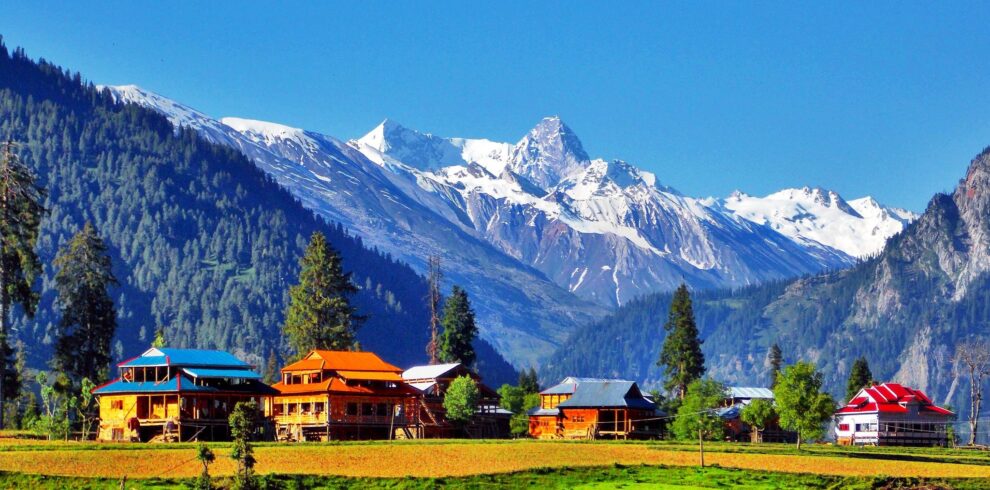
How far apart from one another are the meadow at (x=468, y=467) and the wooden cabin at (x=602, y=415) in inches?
1822

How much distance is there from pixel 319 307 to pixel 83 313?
1428 inches

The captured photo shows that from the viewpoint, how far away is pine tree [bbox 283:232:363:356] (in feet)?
603

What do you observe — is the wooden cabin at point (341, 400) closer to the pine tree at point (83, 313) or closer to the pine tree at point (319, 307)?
the pine tree at point (83, 313)

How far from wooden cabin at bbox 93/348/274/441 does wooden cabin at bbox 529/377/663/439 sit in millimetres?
52243

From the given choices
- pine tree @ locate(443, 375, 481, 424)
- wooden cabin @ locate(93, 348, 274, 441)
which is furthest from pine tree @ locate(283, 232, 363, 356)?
wooden cabin @ locate(93, 348, 274, 441)

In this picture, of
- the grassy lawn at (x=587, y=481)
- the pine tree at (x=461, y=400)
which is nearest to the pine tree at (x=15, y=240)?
the grassy lawn at (x=587, y=481)

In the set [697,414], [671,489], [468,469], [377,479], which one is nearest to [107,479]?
[377,479]

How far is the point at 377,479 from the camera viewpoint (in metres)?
101

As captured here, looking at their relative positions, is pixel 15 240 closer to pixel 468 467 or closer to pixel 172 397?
pixel 172 397

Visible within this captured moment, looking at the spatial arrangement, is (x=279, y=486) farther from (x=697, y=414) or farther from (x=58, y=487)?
(x=697, y=414)

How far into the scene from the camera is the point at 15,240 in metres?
136

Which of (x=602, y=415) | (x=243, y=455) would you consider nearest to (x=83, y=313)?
(x=243, y=455)

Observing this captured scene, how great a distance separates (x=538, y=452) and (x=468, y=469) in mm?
15490

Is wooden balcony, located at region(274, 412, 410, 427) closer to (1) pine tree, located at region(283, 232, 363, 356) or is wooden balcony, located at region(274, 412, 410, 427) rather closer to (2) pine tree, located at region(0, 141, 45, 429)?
(2) pine tree, located at region(0, 141, 45, 429)
